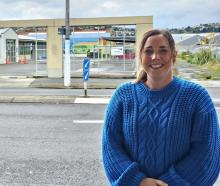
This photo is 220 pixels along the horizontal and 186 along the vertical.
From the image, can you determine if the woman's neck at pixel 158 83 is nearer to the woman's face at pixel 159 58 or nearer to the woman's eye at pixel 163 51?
the woman's face at pixel 159 58

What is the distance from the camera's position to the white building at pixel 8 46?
164 feet

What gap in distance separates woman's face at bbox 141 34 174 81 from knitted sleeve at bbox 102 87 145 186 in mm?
252

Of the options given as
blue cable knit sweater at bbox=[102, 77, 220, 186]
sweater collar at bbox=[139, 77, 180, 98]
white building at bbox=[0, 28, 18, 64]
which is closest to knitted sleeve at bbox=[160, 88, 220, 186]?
blue cable knit sweater at bbox=[102, 77, 220, 186]

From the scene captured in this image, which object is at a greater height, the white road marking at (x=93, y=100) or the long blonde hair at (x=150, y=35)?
the long blonde hair at (x=150, y=35)

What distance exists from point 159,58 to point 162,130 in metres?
0.41

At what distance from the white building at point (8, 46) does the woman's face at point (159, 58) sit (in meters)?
47.9

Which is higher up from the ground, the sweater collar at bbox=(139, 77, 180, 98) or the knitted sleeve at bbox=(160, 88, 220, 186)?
the sweater collar at bbox=(139, 77, 180, 98)

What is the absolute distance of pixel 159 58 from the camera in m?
2.62

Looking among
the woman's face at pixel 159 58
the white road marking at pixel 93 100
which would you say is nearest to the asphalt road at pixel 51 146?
the white road marking at pixel 93 100

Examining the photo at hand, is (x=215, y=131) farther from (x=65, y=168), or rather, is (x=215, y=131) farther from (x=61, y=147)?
(x=61, y=147)

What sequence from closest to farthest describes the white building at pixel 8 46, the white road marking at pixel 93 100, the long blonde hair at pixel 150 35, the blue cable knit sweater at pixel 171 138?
the blue cable knit sweater at pixel 171 138 < the long blonde hair at pixel 150 35 < the white road marking at pixel 93 100 < the white building at pixel 8 46

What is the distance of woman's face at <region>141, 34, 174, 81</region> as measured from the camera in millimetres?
2625

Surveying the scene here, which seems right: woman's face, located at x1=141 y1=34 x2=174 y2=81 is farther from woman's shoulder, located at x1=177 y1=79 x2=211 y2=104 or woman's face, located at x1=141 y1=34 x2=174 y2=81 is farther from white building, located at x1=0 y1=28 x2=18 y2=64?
white building, located at x1=0 y1=28 x2=18 y2=64

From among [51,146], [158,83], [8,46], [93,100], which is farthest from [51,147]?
[8,46]
